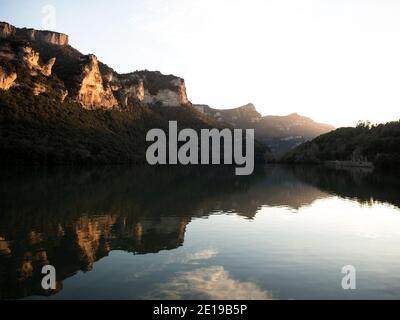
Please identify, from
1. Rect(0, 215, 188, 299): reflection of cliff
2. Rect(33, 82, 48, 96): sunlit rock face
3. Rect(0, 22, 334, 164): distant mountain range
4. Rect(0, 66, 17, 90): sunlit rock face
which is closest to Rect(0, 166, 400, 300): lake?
Rect(0, 215, 188, 299): reflection of cliff

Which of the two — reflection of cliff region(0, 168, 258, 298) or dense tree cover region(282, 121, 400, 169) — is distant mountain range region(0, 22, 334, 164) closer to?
reflection of cliff region(0, 168, 258, 298)

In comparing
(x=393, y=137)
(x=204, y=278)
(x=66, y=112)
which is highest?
(x=66, y=112)

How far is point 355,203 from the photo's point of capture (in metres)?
45.2

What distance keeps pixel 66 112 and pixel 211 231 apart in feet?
459

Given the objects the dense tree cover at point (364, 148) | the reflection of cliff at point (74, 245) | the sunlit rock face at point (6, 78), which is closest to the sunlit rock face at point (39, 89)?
the sunlit rock face at point (6, 78)

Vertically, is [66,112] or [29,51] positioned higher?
[29,51]

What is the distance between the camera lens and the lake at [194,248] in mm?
15812

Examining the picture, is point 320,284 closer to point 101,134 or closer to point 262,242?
point 262,242

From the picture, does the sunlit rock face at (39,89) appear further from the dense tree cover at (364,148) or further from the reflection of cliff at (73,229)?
the dense tree cover at (364,148)

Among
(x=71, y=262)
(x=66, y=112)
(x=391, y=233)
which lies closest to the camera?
(x=71, y=262)

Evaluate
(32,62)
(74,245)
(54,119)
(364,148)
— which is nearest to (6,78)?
(54,119)

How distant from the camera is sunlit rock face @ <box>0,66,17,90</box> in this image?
134000 millimetres

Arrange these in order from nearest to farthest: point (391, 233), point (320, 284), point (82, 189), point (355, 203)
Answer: point (320, 284), point (391, 233), point (355, 203), point (82, 189)

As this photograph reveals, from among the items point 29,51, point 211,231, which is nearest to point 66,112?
point 29,51
